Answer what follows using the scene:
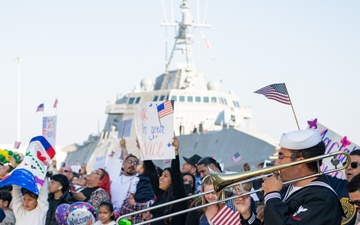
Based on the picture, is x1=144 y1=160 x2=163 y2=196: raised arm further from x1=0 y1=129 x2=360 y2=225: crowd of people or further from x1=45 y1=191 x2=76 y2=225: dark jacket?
x1=45 y1=191 x2=76 y2=225: dark jacket

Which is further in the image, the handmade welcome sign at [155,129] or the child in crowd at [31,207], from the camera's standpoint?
the handmade welcome sign at [155,129]

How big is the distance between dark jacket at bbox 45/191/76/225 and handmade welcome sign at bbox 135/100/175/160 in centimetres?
105

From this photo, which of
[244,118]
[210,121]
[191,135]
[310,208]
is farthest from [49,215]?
[244,118]

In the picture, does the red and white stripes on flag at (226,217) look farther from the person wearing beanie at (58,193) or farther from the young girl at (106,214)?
the person wearing beanie at (58,193)

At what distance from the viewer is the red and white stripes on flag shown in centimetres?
686

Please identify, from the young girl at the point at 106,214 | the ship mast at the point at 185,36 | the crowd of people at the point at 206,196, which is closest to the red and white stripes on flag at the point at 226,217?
the crowd of people at the point at 206,196

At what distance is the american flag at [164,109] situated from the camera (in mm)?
9758

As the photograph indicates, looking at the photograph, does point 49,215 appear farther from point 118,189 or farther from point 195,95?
point 195,95

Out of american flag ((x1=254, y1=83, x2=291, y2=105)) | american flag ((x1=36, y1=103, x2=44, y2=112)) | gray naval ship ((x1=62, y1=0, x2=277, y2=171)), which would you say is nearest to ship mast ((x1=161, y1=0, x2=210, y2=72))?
gray naval ship ((x1=62, y1=0, x2=277, y2=171))

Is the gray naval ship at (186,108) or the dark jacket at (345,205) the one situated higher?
the gray naval ship at (186,108)

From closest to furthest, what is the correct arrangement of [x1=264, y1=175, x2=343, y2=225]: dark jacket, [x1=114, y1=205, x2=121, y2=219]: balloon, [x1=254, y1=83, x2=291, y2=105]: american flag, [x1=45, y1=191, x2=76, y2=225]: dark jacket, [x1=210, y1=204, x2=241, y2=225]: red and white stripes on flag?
[x1=264, y1=175, x2=343, y2=225]: dark jacket → [x1=210, y1=204, x2=241, y2=225]: red and white stripes on flag → [x1=45, y1=191, x2=76, y2=225]: dark jacket → [x1=114, y1=205, x2=121, y2=219]: balloon → [x1=254, y1=83, x2=291, y2=105]: american flag

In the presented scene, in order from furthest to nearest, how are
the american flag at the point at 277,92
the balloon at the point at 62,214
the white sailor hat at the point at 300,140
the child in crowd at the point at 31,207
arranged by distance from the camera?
the american flag at the point at 277,92, the balloon at the point at 62,214, the child in crowd at the point at 31,207, the white sailor hat at the point at 300,140

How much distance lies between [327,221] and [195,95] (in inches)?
1546

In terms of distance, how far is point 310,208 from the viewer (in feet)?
16.1
